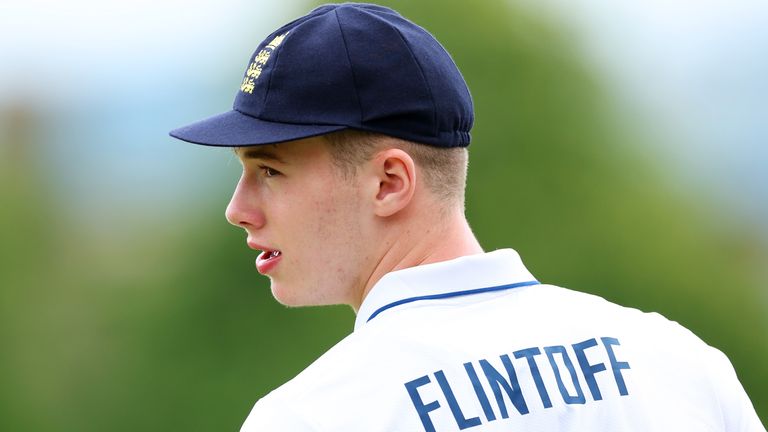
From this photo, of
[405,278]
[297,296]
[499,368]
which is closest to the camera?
[499,368]

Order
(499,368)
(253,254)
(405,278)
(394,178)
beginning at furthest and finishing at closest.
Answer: (253,254), (394,178), (405,278), (499,368)

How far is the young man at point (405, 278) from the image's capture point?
92.3 inches

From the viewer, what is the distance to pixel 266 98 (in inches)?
104

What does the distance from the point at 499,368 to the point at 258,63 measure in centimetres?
77

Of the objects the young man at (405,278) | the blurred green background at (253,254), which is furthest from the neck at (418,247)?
the blurred green background at (253,254)

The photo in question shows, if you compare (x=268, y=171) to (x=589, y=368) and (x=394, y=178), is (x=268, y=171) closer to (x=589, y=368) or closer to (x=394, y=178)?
(x=394, y=178)

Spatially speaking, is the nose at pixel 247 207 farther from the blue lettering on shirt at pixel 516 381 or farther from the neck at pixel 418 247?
the blue lettering on shirt at pixel 516 381

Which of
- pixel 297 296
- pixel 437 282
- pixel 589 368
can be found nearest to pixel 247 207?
pixel 297 296

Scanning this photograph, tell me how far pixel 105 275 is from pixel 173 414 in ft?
18.2

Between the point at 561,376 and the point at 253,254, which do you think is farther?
the point at 253,254

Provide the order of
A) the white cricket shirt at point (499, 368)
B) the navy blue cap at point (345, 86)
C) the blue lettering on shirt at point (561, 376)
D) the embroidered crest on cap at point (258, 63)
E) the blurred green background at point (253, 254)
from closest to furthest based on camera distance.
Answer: the white cricket shirt at point (499, 368) → the blue lettering on shirt at point (561, 376) → the navy blue cap at point (345, 86) → the embroidered crest on cap at point (258, 63) → the blurred green background at point (253, 254)

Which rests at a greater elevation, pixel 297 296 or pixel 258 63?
pixel 258 63

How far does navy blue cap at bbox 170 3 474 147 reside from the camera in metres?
2.57

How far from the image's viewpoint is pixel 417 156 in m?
2.64
